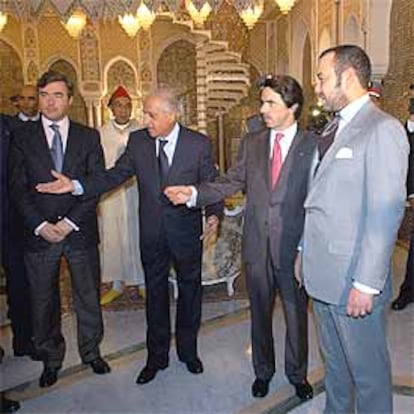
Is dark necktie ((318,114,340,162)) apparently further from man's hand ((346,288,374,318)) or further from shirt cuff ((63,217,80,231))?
shirt cuff ((63,217,80,231))

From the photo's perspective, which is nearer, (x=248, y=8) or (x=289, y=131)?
(x=289, y=131)

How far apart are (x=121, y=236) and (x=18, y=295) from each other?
1.53 meters

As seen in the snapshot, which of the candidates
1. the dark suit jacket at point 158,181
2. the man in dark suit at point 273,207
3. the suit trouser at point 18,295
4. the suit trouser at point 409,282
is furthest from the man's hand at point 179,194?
the suit trouser at point 409,282

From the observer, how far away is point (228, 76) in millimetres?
11617

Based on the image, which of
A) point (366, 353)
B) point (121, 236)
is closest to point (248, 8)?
point (121, 236)

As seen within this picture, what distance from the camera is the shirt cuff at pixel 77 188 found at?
9.53 ft

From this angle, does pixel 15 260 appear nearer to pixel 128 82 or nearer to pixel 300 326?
pixel 300 326

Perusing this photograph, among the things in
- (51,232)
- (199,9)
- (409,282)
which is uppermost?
(199,9)

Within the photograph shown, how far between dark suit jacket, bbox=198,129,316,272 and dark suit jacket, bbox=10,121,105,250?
656 mm

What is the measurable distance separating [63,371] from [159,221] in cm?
103

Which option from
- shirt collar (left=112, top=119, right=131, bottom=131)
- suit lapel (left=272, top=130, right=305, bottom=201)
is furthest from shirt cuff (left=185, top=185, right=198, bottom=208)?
shirt collar (left=112, top=119, right=131, bottom=131)

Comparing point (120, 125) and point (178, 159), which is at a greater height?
point (120, 125)

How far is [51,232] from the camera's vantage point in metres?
2.87

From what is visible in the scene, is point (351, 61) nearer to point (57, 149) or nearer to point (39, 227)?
point (57, 149)
